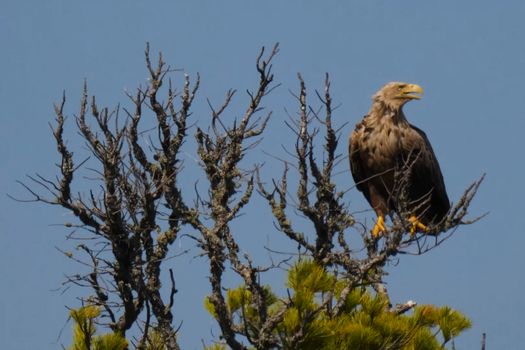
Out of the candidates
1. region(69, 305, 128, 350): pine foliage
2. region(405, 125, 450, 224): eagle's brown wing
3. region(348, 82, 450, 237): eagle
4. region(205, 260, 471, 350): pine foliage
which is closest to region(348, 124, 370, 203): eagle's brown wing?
region(348, 82, 450, 237): eagle

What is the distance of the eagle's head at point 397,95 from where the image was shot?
1220 centimetres

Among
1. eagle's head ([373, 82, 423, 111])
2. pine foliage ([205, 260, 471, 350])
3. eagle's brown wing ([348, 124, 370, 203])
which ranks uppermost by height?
eagle's head ([373, 82, 423, 111])

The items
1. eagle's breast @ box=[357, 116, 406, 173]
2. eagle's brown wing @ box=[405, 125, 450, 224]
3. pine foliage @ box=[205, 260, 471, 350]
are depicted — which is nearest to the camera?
pine foliage @ box=[205, 260, 471, 350]

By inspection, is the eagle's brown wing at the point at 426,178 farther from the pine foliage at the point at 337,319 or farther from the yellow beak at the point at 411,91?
the pine foliage at the point at 337,319

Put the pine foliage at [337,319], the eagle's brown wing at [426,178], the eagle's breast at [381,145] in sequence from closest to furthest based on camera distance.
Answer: the pine foliage at [337,319]
the eagle's breast at [381,145]
the eagle's brown wing at [426,178]

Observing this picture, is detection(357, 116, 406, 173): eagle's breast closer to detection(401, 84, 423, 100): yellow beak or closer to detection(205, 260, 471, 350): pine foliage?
detection(401, 84, 423, 100): yellow beak

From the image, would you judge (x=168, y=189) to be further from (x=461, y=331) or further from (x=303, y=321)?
(x=461, y=331)

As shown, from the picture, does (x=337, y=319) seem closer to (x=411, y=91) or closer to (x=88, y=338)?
(x=88, y=338)

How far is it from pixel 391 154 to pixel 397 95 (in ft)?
2.77

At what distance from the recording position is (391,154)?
11.7m

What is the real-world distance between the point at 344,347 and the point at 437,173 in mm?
5180

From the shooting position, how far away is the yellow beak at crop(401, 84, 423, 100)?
1227cm

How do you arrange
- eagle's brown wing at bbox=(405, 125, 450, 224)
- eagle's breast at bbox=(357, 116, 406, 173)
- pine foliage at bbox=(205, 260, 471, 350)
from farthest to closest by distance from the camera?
eagle's brown wing at bbox=(405, 125, 450, 224)
eagle's breast at bbox=(357, 116, 406, 173)
pine foliage at bbox=(205, 260, 471, 350)

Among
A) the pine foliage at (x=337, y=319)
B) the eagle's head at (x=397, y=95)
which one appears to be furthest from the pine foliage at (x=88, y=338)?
the eagle's head at (x=397, y=95)
